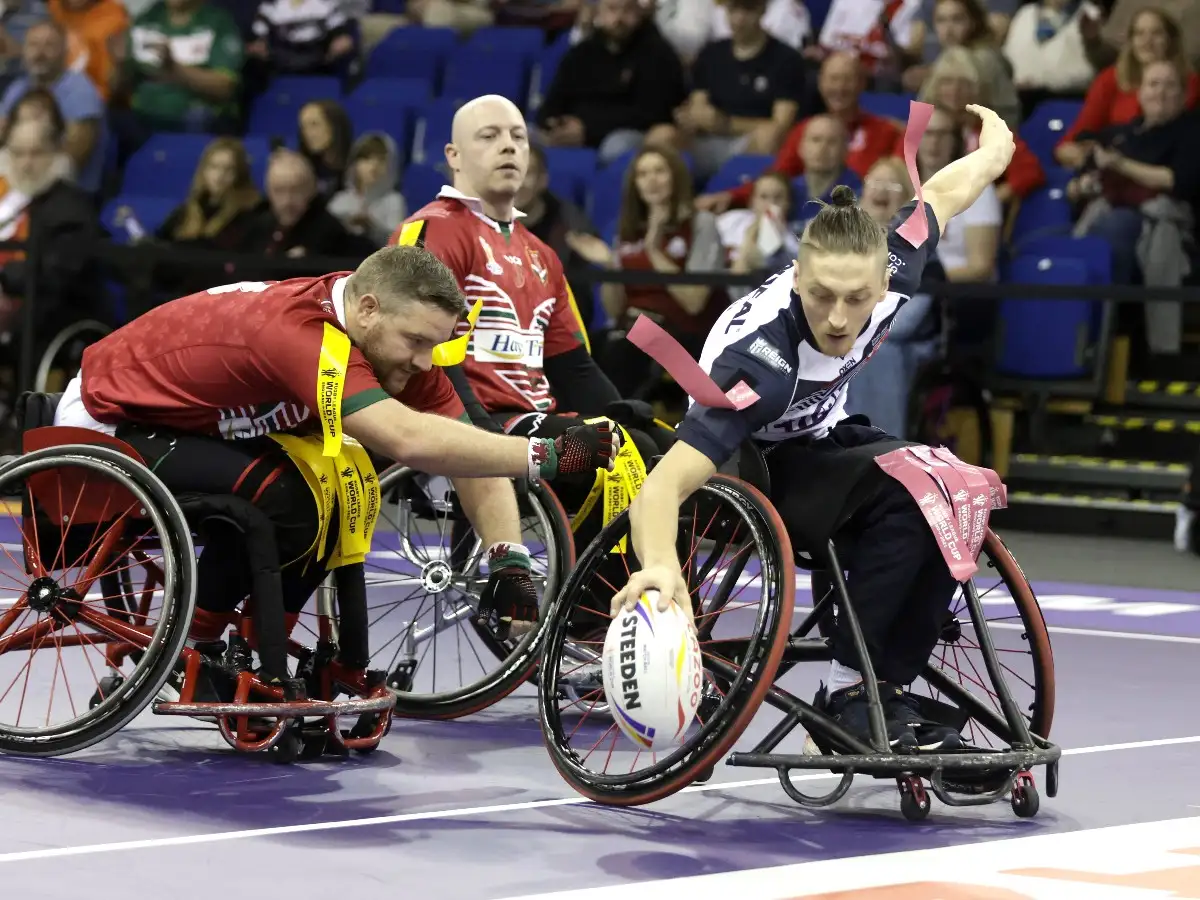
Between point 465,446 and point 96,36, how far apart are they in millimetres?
9491

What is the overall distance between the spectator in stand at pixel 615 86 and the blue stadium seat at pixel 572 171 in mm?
154

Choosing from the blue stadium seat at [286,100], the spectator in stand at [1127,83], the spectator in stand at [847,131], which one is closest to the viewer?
the spectator in stand at [1127,83]

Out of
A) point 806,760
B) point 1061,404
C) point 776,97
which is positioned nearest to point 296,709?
point 806,760

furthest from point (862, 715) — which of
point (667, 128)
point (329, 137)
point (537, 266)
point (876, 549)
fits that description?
point (329, 137)

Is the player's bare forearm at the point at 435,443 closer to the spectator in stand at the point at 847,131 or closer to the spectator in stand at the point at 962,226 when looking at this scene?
the spectator in stand at the point at 962,226

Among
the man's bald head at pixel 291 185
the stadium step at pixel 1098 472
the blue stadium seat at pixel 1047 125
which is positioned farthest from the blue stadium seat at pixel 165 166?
the stadium step at pixel 1098 472

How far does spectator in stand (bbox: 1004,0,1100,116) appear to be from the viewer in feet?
37.4

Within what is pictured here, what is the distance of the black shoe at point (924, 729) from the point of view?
4.72 metres

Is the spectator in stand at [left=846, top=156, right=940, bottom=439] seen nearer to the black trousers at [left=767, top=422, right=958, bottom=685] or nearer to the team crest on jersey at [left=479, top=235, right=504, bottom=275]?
the team crest on jersey at [left=479, top=235, right=504, bottom=275]

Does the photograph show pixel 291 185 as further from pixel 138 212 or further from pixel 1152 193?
pixel 1152 193

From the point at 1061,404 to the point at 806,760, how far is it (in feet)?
21.2

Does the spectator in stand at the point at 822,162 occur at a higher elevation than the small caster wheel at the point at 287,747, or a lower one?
higher

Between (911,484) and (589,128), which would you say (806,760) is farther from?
(589,128)

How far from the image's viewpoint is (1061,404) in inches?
422
